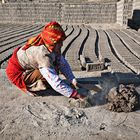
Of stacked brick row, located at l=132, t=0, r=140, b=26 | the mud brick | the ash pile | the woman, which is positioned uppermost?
the woman

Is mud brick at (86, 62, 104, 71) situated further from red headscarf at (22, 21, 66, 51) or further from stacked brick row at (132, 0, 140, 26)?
stacked brick row at (132, 0, 140, 26)

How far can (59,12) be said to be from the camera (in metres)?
14.3

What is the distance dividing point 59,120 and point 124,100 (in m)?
0.75

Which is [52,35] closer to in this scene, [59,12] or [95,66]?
[95,66]

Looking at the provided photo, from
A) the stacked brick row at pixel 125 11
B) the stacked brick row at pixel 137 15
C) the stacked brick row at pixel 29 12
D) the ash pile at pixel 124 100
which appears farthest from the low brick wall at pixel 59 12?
the ash pile at pixel 124 100

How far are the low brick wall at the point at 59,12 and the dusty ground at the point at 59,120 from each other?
35.1ft

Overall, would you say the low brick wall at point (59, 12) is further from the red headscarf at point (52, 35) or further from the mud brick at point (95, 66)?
the red headscarf at point (52, 35)

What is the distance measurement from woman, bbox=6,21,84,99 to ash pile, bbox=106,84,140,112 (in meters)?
0.36

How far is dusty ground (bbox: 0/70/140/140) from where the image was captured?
8.27ft

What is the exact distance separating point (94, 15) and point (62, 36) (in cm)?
1124

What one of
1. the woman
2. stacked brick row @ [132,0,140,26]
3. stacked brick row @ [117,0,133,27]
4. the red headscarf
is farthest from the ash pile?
stacked brick row @ [132,0,140,26]

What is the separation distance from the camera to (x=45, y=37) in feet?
10.0

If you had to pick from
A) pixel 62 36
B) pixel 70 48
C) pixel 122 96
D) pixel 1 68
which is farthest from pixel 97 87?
pixel 70 48

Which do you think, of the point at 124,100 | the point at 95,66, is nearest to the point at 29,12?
the point at 95,66
